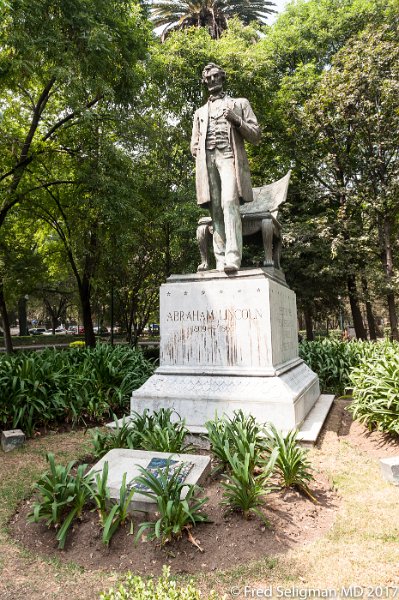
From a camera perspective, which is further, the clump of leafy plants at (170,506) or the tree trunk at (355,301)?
the tree trunk at (355,301)

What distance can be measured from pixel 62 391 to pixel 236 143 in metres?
4.48

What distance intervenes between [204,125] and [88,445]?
14.9 feet

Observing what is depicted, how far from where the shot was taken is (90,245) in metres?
15.0

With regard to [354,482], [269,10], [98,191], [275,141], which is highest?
[269,10]

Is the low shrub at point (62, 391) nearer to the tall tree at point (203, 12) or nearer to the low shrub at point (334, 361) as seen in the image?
the low shrub at point (334, 361)

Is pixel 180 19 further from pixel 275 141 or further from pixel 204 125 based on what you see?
pixel 204 125

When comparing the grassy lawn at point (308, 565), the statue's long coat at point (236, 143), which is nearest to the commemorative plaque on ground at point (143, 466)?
the grassy lawn at point (308, 565)

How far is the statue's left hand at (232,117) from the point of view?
5611 mm

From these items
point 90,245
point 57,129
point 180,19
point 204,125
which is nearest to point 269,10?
point 180,19

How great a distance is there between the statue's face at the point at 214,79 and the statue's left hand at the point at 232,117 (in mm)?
453

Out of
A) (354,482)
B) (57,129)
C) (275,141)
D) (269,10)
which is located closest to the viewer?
(354,482)

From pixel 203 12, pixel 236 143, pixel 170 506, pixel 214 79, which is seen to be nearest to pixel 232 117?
pixel 236 143

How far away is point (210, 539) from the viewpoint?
9.91ft

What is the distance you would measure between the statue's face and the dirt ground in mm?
5206
